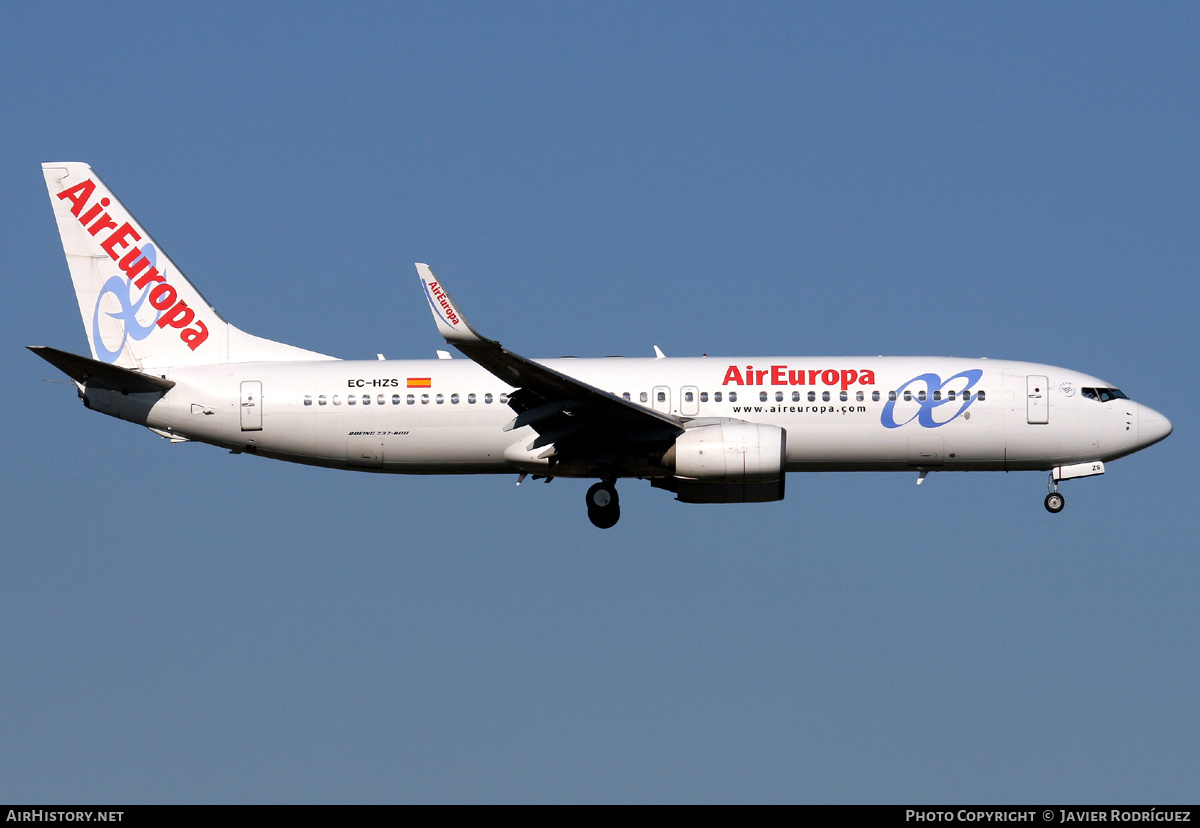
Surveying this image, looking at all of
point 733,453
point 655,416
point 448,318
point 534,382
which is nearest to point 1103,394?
point 733,453

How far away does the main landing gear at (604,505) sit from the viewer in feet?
123

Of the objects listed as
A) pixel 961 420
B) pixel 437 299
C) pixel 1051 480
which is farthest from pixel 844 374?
pixel 437 299

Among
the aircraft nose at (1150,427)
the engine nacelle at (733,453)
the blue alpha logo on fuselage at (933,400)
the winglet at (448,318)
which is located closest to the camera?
the winglet at (448,318)

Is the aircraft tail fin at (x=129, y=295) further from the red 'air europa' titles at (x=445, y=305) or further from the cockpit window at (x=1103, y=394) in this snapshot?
the cockpit window at (x=1103, y=394)

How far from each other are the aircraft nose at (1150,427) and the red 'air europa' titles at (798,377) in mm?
6790

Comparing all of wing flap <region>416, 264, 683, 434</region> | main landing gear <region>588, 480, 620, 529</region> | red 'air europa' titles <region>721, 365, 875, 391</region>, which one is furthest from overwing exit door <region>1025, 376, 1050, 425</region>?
→ main landing gear <region>588, 480, 620, 529</region>

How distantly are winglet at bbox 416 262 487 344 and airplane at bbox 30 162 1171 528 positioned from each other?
9.96 feet

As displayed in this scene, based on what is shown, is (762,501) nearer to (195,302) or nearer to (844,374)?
(844,374)

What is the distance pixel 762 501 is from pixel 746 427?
3.34 metres

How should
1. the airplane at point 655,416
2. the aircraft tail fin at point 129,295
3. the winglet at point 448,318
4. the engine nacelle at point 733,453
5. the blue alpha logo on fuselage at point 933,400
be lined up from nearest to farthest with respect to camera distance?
the winglet at point 448,318
the engine nacelle at point 733,453
the airplane at point 655,416
the blue alpha logo on fuselage at point 933,400
the aircraft tail fin at point 129,295

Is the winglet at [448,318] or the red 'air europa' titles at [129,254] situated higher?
the red 'air europa' titles at [129,254]

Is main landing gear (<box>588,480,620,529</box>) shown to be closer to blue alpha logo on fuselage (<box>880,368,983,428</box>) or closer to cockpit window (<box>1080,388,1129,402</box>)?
blue alpha logo on fuselage (<box>880,368,983,428</box>)

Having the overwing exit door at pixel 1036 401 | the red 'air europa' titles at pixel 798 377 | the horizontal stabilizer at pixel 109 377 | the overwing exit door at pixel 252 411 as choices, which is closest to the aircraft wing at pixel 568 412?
the red 'air europa' titles at pixel 798 377

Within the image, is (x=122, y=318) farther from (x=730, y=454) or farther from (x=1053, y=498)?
(x=1053, y=498)
